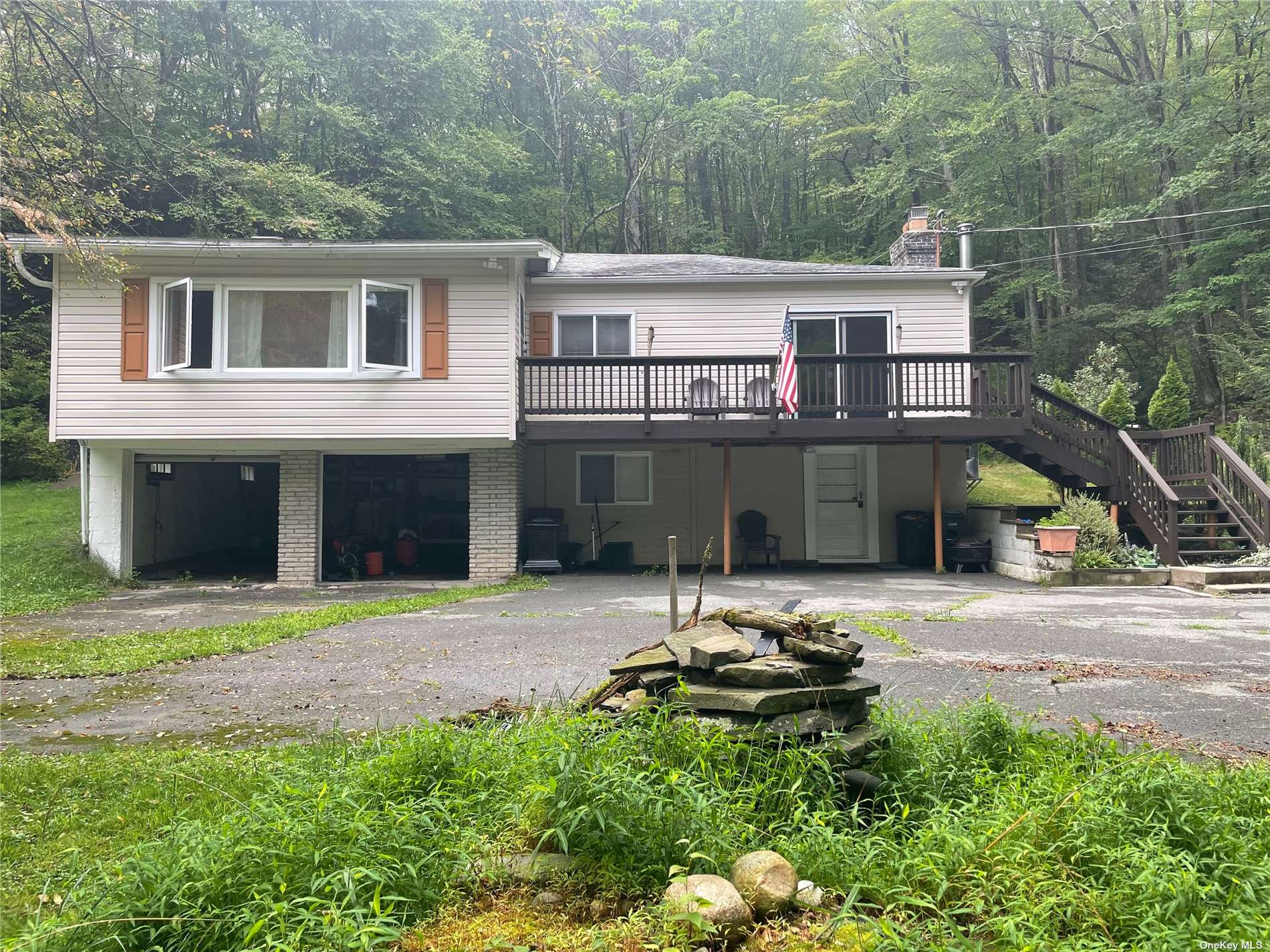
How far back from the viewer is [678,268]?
595 inches

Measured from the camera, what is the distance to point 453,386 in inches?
489

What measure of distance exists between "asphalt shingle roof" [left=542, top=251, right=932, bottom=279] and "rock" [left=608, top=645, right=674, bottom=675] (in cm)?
1108

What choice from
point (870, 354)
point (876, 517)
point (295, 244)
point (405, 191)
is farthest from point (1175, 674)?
point (405, 191)

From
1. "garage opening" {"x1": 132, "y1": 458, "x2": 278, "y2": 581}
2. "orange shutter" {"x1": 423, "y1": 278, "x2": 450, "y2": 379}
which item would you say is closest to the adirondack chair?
"orange shutter" {"x1": 423, "y1": 278, "x2": 450, "y2": 379}

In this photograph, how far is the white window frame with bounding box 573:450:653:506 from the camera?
15.2 metres

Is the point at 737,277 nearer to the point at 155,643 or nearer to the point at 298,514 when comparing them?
the point at 298,514

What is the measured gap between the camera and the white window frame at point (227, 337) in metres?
12.2

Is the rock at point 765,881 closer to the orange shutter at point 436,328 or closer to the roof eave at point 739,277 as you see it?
the orange shutter at point 436,328

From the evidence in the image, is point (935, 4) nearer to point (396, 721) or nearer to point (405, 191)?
point (405, 191)

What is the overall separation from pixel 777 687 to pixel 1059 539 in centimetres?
939

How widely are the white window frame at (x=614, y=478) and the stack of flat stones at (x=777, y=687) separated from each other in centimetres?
1135

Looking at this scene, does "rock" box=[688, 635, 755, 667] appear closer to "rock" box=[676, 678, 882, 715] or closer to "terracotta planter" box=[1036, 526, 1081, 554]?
"rock" box=[676, 678, 882, 715]

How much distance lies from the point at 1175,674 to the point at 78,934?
6525 millimetres

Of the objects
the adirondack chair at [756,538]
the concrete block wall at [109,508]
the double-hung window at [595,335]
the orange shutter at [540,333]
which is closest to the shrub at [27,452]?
the concrete block wall at [109,508]
